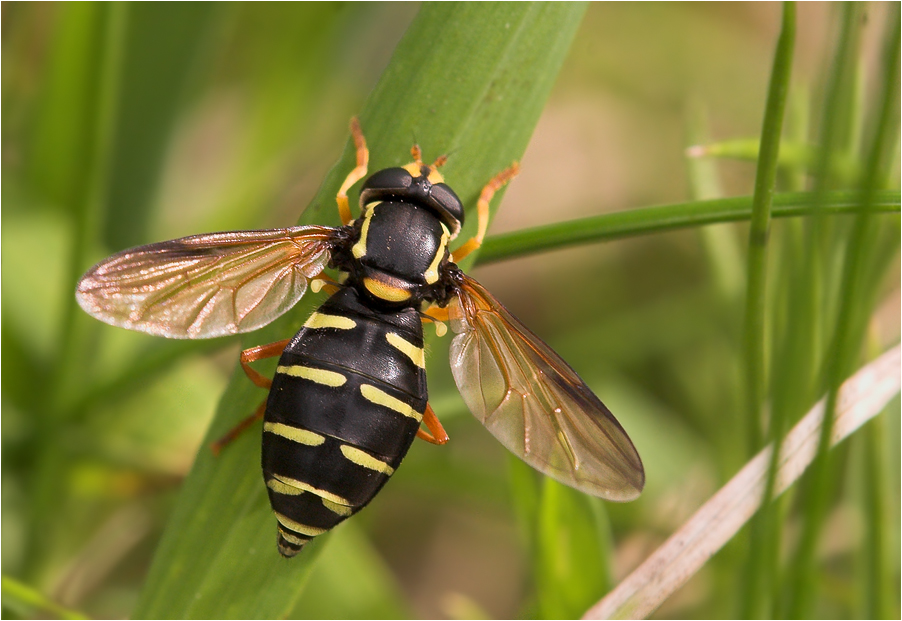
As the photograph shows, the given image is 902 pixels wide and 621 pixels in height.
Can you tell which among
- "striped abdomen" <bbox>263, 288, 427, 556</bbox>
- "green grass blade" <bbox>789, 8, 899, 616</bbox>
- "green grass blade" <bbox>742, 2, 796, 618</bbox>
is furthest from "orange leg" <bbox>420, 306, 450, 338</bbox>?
"green grass blade" <bbox>789, 8, 899, 616</bbox>

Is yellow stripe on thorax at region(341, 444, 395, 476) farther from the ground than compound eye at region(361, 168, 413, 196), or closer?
closer

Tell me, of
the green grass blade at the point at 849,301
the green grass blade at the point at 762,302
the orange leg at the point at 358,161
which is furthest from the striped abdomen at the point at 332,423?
the green grass blade at the point at 849,301

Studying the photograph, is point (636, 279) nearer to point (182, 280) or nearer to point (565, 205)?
point (565, 205)

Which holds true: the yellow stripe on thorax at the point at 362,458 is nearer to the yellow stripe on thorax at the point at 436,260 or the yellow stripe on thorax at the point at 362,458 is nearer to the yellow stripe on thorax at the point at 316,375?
the yellow stripe on thorax at the point at 316,375

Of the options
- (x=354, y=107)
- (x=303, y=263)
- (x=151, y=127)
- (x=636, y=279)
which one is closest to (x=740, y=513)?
(x=303, y=263)

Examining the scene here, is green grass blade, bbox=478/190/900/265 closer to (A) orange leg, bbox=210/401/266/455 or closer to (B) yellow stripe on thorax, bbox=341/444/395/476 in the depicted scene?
(B) yellow stripe on thorax, bbox=341/444/395/476

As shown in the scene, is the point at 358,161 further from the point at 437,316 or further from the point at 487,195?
the point at 437,316
